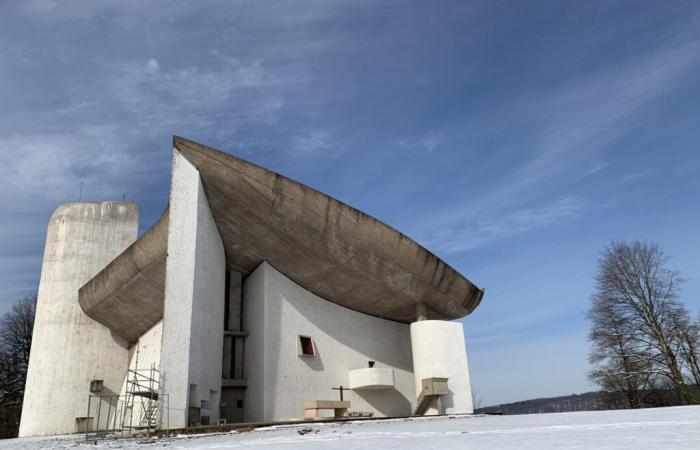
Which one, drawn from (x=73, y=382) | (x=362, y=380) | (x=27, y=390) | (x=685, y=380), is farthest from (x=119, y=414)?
(x=685, y=380)

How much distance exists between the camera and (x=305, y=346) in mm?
18219

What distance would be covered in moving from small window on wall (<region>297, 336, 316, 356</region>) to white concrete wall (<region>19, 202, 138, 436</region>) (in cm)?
1019

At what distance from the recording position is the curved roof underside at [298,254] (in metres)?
15.4

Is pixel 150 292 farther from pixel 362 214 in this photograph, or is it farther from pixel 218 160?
pixel 362 214

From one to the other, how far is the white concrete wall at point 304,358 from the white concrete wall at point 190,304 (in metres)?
1.58

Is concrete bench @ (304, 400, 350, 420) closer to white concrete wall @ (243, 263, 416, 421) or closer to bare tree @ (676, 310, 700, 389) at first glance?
white concrete wall @ (243, 263, 416, 421)

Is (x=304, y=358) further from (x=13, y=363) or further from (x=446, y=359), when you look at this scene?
(x=13, y=363)

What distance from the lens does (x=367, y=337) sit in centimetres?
2031

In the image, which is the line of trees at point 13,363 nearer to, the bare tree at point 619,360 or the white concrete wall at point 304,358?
the white concrete wall at point 304,358

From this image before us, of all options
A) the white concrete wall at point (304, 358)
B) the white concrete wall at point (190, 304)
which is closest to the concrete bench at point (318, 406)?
the white concrete wall at point (304, 358)

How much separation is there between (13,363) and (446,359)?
26.8 meters

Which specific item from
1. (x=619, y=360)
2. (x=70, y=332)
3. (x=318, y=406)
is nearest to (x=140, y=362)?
(x=70, y=332)

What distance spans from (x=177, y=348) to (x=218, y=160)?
5.39 metres

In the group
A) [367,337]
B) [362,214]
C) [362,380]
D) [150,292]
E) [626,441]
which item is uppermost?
[362,214]
